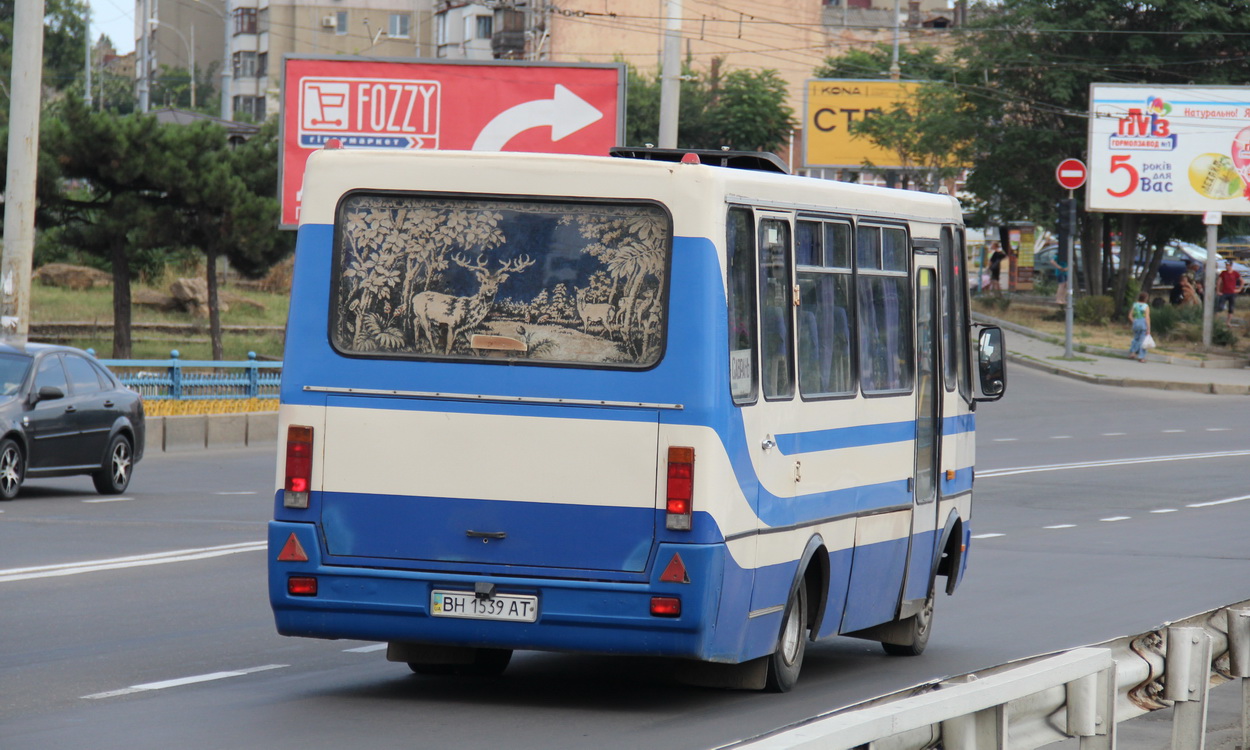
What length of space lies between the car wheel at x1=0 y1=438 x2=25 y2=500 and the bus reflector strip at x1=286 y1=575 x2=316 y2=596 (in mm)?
10563

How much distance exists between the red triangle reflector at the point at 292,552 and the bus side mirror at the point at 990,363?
190 inches

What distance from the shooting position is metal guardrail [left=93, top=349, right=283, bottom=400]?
26078 mm

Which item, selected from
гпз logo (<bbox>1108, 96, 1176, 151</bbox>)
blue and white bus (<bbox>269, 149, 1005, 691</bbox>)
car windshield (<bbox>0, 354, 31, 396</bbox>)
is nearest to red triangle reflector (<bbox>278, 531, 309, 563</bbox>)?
blue and white bus (<bbox>269, 149, 1005, 691</bbox>)

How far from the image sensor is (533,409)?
764 cm

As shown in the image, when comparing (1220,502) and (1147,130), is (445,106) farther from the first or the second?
(1147,130)

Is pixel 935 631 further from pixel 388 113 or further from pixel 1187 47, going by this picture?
pixel 1187 47

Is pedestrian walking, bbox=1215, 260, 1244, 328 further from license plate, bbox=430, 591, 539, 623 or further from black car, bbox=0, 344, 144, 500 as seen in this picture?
license plate, bbox=430, 591, 539, 623

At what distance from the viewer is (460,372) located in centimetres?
771

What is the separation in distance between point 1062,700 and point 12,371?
14.4 m

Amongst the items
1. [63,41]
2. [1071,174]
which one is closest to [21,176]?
[1071,174]

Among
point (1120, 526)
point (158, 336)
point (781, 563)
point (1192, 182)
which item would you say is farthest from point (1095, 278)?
point (781, 563)

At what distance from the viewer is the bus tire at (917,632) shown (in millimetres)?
10461

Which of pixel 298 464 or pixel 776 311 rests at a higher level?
pixel 776 311

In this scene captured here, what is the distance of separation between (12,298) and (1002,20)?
1527 inches
